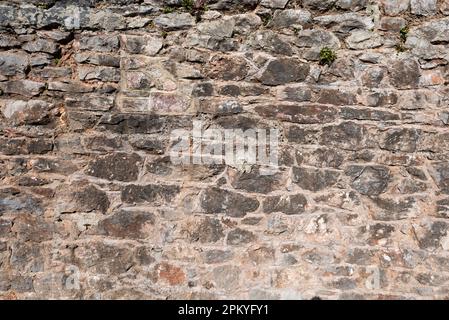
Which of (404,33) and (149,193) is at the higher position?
(404,33)

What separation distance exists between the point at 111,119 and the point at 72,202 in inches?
27.4

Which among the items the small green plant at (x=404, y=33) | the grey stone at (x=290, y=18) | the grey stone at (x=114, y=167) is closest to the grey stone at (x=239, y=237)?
the grey stone at (x=114, y=167)

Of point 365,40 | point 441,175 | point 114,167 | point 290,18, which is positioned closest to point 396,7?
point 365,40

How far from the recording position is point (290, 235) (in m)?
3.66

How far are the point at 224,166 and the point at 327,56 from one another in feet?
3.78

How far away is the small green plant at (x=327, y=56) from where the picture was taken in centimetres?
366

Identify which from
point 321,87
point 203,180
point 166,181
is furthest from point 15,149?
point 321,87

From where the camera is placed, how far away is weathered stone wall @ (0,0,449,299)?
142 inches

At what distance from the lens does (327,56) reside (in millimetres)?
3654

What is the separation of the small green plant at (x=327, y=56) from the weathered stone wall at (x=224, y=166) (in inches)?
1.2

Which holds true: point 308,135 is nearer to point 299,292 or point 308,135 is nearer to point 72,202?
point 299,292

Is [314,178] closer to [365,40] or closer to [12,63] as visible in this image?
[365,40]

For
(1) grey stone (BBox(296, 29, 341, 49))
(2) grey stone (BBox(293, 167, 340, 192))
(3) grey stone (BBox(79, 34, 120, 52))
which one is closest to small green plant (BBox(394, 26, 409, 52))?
(1) grey stone (BBox(296, 29, 341, 49))
